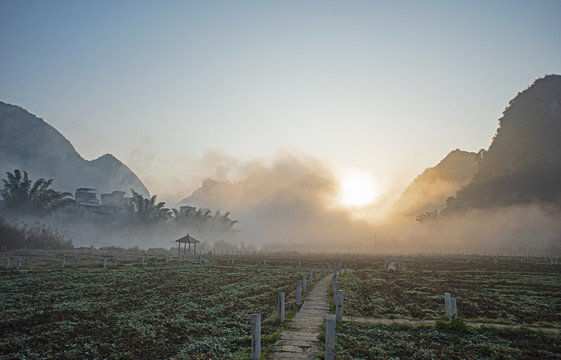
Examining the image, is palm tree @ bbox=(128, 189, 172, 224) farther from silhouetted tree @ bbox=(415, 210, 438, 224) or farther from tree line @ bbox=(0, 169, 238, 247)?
silhouetted tree @ bbox=(415, 210, 438, 224)

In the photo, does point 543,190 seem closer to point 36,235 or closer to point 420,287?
point 420,287

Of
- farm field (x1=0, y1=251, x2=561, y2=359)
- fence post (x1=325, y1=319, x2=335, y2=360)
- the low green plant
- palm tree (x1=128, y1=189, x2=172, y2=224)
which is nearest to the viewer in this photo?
fence post (x1=325, y1=319, x2=335, y2=360)

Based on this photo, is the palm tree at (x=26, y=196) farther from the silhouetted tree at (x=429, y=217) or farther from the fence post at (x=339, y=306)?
the silhouetted tree at (x=429, y=217)

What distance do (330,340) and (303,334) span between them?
4.25 meters

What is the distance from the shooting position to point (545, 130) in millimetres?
142750

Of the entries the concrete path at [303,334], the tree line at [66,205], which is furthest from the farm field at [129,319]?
the tree line at [66,205]

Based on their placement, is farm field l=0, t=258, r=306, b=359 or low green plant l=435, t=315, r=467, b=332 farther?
low green plant l=435, t=315, r=467, b=332

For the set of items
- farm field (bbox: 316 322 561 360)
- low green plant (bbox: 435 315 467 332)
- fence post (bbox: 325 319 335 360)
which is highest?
fence post (bbox: 325 319 335 360)

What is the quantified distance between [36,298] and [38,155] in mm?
217318

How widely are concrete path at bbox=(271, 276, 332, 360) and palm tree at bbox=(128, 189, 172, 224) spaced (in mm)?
78465

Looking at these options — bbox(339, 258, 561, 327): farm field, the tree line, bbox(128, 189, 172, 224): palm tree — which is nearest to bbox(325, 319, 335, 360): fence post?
bbox(339, 258, 561, 327): farm field

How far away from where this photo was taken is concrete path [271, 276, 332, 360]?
415 inches

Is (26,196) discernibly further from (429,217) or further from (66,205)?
(429,217)

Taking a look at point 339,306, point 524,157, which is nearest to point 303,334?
point 339,306
